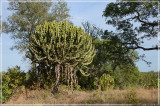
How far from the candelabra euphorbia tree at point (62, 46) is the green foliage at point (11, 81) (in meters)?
3.10

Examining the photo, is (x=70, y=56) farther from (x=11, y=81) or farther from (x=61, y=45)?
(x=11, y=81)

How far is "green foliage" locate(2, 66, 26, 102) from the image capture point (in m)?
14.7

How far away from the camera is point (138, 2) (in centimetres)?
1487

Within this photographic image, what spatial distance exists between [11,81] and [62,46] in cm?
624

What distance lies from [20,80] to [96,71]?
28.7 ft

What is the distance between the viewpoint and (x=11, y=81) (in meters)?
15.5

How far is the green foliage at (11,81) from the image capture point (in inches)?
579

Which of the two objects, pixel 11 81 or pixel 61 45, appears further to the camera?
pixel 11 81

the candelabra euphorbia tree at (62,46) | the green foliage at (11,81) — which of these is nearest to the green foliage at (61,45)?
the candelabra euphorbia tree at (62,46)

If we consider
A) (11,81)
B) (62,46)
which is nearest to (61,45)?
(62,46)

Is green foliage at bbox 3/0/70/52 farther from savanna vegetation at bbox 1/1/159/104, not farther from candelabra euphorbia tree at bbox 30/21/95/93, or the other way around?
candelabra euphorbia tree at bbox 30/21/95/93

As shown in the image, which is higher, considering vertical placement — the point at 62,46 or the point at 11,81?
the point at 62,46

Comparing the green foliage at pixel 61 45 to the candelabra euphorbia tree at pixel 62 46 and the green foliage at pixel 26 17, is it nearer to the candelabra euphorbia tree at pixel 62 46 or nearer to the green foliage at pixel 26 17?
the candelabra euphorbia tree at pixel 62 46

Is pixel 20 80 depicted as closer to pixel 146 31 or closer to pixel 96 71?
pixel 96 71
